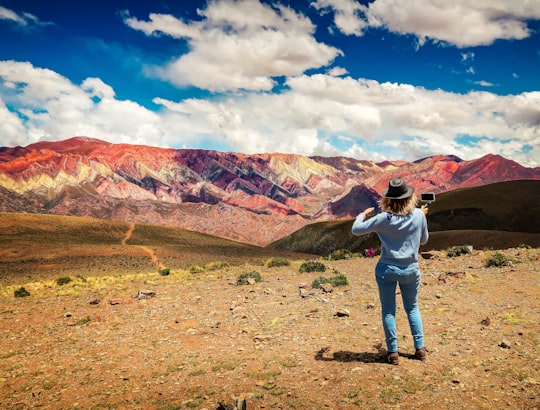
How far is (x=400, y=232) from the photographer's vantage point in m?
5.53

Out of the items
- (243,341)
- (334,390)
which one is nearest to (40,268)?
(243,341)

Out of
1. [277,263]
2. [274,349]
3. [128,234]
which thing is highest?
[274,349]

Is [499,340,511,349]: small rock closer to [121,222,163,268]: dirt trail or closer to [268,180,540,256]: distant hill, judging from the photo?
[121,222,163,268]: dirt trail

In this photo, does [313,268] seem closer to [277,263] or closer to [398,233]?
[277,263]

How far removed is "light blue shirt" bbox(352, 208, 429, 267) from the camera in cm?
552

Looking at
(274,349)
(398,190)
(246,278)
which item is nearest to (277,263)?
(246,278)

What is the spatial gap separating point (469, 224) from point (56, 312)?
7332 cm

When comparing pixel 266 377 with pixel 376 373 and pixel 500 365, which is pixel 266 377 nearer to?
pixel 376 373

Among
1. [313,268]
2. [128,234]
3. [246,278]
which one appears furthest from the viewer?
[128,234]

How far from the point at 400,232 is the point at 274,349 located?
11.9 feet

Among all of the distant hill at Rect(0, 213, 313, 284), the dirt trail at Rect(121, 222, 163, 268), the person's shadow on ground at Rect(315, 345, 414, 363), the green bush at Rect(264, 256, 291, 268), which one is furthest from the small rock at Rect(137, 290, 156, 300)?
the dirt trail at Rect(121, 222, 163, 268)

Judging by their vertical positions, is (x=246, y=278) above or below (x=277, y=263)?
above

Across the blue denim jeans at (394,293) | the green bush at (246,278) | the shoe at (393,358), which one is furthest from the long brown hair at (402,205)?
the green bush at (246,278)

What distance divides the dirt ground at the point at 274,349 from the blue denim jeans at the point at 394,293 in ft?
1.58
